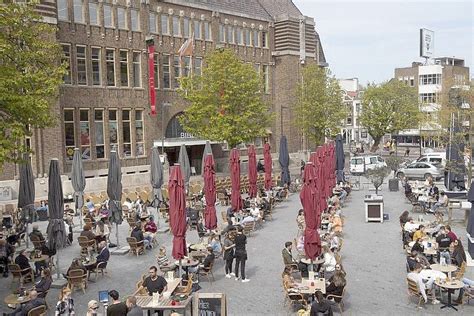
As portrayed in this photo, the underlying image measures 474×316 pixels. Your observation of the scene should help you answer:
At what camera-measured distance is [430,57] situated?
91.6 metres

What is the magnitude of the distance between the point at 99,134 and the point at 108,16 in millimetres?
8316

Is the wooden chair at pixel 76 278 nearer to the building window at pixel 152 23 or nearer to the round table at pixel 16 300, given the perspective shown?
the round table at pixel 16 300

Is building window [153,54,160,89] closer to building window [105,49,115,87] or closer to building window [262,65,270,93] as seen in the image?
building window [105,49,115,87]

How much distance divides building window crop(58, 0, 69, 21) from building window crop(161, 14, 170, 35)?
27.2 ft

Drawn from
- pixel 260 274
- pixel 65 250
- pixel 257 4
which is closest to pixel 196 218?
pixel 65 250

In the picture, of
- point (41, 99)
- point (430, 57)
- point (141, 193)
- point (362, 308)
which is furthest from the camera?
point (430, 57)

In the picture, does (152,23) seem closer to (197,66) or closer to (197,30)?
(197,30)

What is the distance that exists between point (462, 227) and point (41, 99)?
1689 centimetres

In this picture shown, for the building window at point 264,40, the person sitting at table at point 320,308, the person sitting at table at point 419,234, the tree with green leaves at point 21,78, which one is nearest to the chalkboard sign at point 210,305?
the person sitting at table at point 320,308

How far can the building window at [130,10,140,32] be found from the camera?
38.1 m

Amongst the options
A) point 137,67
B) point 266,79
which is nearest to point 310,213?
point 137,67

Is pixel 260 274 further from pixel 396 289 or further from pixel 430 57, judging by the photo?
pixel 430 57

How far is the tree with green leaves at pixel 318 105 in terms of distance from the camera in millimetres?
46406

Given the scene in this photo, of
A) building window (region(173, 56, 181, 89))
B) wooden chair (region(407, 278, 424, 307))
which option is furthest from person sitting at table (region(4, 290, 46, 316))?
building window (region(173, 56, 181, 89))
